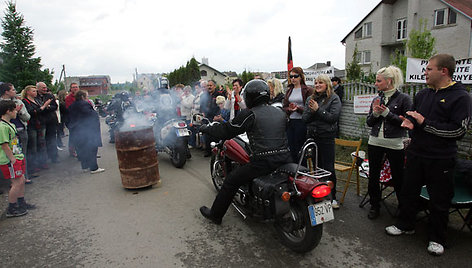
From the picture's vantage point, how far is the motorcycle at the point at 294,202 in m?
2.83

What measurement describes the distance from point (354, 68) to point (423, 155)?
17.8 meters

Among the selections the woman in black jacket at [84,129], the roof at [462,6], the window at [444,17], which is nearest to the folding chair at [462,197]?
the woman in black jacket at [84,129]

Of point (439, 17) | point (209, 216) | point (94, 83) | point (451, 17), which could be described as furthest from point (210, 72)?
point (209, 216)

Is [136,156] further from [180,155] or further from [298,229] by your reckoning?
[298,229]

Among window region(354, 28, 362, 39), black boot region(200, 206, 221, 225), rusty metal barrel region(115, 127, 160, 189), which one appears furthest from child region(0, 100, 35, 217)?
window region(354, 28, 362, 39)

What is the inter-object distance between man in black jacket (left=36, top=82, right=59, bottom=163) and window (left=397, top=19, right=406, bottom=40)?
30.0 m

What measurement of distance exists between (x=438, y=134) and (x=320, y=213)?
148 cm

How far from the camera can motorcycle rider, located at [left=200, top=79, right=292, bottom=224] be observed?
321cm

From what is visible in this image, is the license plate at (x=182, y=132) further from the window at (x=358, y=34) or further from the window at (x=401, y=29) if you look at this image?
the window at (x=358, y=34)

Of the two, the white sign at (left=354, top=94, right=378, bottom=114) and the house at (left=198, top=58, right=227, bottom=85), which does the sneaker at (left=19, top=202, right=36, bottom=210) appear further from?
the house at (left=198, top=58, right=227, bottom=85)

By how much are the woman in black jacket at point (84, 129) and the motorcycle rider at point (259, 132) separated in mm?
4202

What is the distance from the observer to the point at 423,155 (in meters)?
3.06

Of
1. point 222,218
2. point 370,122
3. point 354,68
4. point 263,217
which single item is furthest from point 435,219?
point 354,68

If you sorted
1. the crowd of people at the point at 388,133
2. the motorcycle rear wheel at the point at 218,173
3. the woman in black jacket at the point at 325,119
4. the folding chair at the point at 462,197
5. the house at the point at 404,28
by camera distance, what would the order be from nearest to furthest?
the crowd of people at the point at 388,133, the folding chair at the point at 462,197, the woman in black jacket at the point at 325,119, the motorcycle rear wheel at the point at 218,173, the house at the point at 404,28
